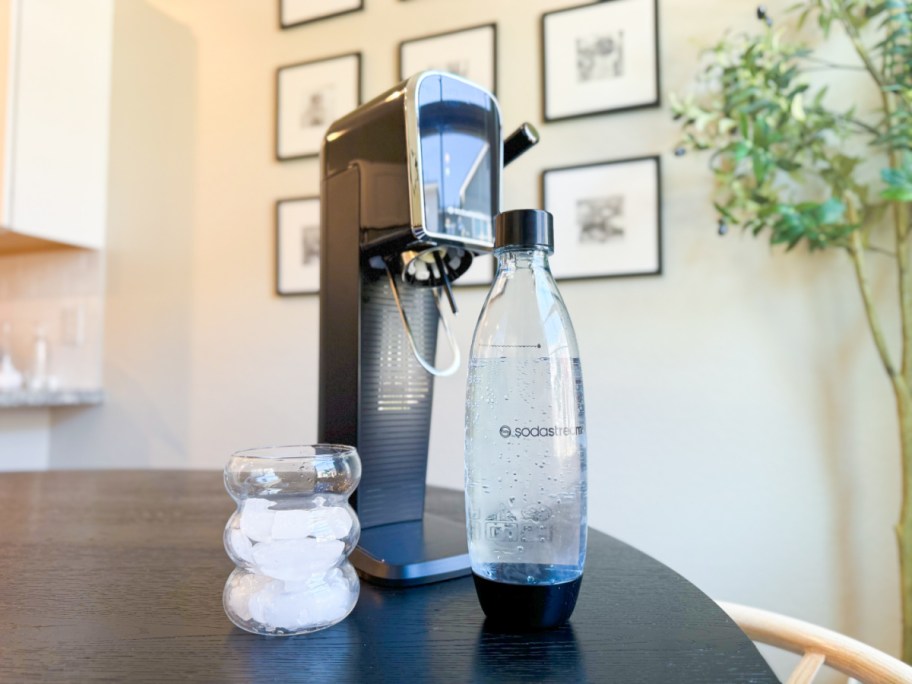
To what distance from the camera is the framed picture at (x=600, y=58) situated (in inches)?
61.8

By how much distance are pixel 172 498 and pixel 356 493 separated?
17.1 inches

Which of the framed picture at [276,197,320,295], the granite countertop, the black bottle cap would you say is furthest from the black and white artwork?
the granite countertop

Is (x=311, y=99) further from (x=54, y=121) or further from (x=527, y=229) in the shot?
(x=527, y=229)

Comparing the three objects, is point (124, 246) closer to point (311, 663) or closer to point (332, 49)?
point (332, 49)

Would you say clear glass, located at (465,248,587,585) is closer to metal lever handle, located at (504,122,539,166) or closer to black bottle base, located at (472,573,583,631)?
black bottle base, located at (472,573,583,631)

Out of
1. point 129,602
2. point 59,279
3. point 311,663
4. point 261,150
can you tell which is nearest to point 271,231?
point 261,150

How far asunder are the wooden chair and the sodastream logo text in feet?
0.96

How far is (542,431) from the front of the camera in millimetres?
455

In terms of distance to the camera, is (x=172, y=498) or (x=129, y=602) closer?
(x=129, y=602)

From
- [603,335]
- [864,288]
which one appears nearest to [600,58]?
[603,335]

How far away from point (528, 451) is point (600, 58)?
1454mm

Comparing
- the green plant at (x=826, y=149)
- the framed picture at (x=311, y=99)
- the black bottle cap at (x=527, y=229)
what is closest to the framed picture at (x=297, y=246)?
the framed picture at (x=311, y=99)

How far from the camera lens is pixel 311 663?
399 millimetres

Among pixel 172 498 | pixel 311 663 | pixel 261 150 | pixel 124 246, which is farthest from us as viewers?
pixel 124 246
